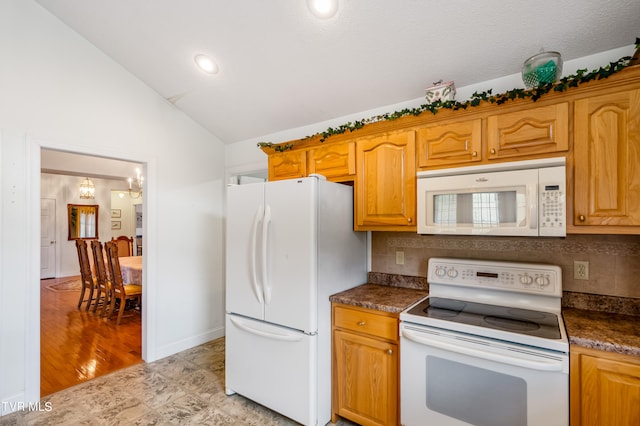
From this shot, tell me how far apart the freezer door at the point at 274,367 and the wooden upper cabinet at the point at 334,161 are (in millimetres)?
Answer: 1195

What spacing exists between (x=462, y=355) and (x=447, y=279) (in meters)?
0.61

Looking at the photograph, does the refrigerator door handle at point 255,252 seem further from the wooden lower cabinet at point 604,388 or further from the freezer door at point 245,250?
the wooden lower cabinet at point 604,388

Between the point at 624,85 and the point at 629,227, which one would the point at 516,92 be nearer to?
the point at 624,85

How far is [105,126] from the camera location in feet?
9.31

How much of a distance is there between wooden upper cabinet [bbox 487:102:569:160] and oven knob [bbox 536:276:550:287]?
73cm

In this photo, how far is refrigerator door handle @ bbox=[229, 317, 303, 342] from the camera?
6.95 ft

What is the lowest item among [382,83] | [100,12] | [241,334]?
[241,334]

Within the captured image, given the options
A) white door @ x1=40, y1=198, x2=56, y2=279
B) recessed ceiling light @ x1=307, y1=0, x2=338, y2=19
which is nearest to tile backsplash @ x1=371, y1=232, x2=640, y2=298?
recessed ceiling light @ x1=307, y1=0, x2=338, y2=19

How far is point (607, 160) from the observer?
5.12 ft

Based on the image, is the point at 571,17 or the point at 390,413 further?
the point at 390,413

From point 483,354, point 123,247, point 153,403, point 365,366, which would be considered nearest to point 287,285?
point 365,366

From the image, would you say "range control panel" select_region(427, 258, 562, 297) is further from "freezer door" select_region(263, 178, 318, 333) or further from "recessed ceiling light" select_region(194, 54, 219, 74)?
"recessed ceiling light" select_region(194, 54, 219, 74)

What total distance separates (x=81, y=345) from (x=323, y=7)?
4.16 meters

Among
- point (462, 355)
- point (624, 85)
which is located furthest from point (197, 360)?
point (624, 85)
